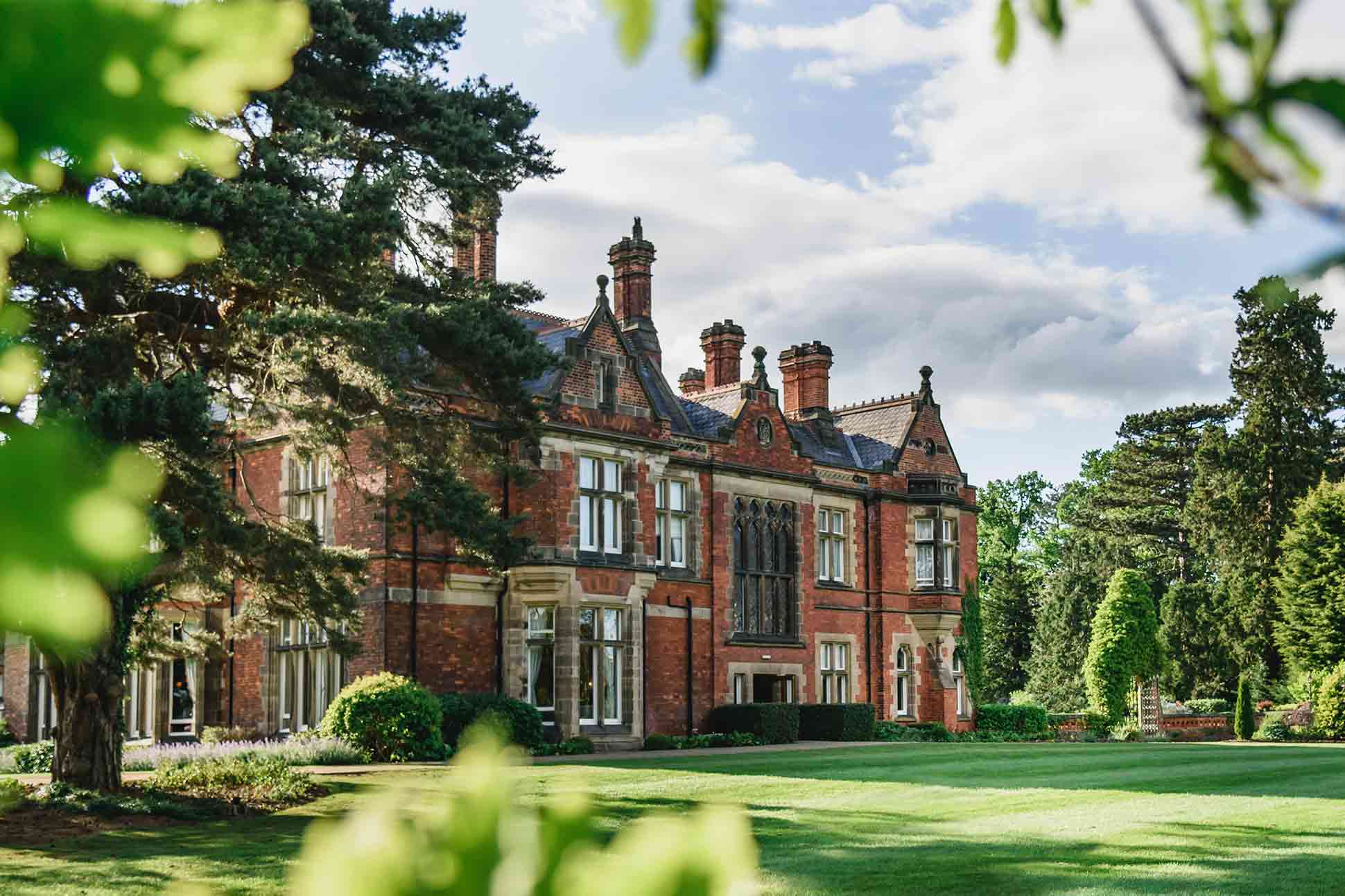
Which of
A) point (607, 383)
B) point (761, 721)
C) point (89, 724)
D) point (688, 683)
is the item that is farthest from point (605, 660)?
point (89, 724)

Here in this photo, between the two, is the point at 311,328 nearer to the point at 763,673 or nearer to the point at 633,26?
the point at 633,26

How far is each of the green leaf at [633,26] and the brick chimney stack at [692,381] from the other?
36.5 metres

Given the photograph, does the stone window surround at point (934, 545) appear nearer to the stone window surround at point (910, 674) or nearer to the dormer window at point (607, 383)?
the stone window surround at point (910, 674)

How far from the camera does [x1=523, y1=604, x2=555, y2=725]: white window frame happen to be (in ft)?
79.9

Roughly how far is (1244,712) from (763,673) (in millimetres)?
13581

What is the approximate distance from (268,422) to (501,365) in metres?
2.64

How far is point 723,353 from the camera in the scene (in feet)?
111

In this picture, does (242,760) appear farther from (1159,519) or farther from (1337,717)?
(1159,519)

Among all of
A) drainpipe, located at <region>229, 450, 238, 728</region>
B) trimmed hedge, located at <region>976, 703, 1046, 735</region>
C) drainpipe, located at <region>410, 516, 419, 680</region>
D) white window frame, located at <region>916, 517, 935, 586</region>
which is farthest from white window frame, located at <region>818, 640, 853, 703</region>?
drainpipe, located at <region>229, 450, 238, 728</region>

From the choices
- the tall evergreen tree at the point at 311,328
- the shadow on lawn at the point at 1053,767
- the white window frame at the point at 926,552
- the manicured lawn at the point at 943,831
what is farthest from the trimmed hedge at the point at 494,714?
the white window frame at the point at 926,552

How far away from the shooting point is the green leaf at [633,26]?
60 centimetres

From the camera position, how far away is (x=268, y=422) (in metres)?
15.1

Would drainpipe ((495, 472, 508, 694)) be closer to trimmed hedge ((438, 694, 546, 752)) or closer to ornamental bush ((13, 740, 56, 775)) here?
trimmed hedge ((438, 694, 546, 752))

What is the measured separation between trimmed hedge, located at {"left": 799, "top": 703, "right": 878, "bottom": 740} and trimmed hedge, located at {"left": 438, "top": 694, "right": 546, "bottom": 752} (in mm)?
8208
